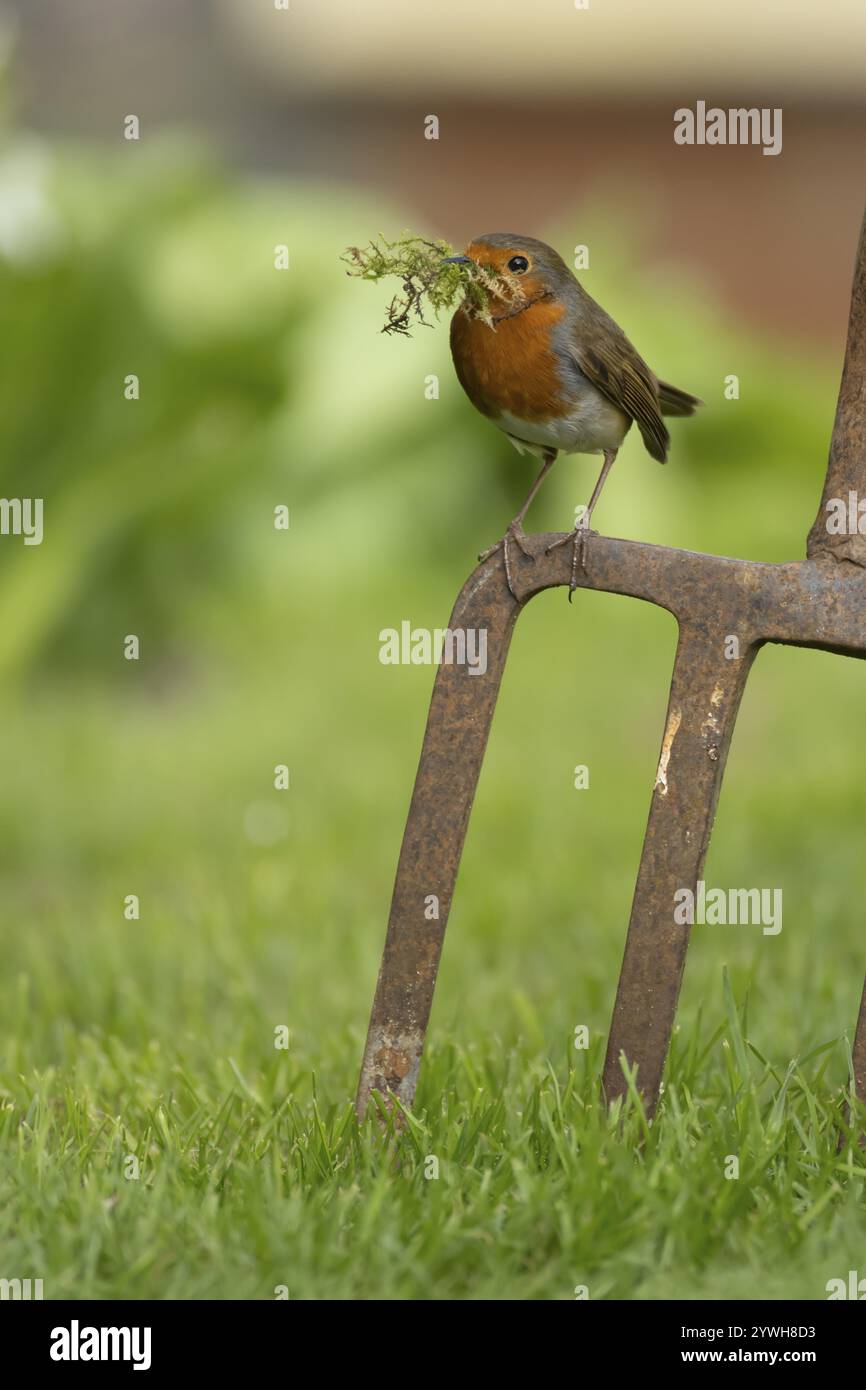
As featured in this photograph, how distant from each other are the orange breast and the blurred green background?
956mm

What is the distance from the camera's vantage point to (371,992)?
321cm

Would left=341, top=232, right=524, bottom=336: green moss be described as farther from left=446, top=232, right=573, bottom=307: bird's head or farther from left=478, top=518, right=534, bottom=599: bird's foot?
→ left=478, top=518, right=534, bottom=599: bird's foot

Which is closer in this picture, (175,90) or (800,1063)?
(800,1063)

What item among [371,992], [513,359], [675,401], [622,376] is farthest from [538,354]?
[371,992]

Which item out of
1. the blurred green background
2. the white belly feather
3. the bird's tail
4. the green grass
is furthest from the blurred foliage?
the white belly feather

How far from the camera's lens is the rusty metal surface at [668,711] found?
208 cm

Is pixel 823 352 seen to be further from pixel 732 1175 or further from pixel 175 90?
pixel 732 1175

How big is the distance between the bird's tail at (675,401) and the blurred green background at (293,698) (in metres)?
0.93

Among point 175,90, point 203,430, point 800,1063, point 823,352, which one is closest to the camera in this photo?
point 800,1063

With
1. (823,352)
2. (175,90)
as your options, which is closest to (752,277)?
(823,352)

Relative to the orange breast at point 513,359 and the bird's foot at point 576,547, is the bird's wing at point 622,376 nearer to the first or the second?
the orange breast at point 513,359

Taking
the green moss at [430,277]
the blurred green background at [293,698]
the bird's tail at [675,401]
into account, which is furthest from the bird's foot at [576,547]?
the blurred green background at [293,698]
